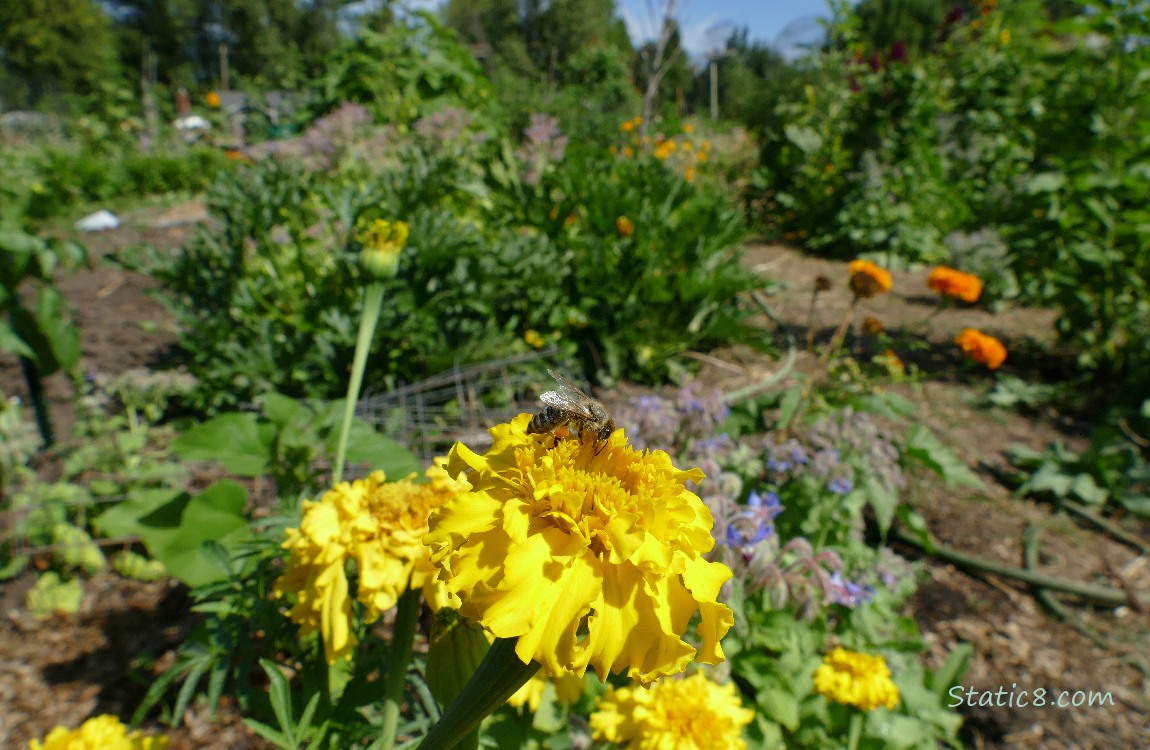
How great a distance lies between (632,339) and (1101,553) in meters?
2.21

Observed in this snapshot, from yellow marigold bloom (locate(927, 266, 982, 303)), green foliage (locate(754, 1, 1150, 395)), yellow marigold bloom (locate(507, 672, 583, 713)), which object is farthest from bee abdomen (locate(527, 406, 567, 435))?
green foliage (locate(754, 1, 1150, 395))

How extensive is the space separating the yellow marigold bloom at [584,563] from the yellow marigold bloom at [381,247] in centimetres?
111

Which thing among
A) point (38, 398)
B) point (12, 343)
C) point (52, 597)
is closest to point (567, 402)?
point (52, 597)

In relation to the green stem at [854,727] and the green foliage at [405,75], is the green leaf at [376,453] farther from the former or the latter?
the green foliage at [405,75]

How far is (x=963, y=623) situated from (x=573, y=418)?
2.21 m

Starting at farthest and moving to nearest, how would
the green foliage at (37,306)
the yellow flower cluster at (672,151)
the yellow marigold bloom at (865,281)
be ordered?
the yellow flower cluster at (672,151) < the yellow marigold bloom at (865,281) < the green foliage at (37,306)

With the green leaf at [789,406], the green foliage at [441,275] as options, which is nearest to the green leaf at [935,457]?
the green leaf at [789,406]

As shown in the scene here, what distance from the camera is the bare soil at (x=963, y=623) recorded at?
5.69 feet

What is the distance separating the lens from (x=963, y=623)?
2217 millimetres

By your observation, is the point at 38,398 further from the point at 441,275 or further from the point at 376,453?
the point at 376,453

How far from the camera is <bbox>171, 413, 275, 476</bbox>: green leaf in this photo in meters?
1.47

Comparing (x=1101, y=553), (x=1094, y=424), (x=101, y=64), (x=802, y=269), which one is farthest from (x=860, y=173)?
(x=101, y=64)

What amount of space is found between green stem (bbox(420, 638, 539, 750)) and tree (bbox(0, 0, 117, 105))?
39314 mm

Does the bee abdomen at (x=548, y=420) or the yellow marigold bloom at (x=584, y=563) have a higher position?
the bee abdomen at (x=548, y=420)
